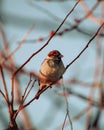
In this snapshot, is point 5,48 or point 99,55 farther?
point 99,55

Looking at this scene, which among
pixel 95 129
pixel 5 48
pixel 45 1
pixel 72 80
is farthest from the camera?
pixel 72 80

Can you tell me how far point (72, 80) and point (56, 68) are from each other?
427 millimetres

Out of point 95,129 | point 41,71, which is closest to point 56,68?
point 41,71

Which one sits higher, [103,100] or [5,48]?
[5,48]

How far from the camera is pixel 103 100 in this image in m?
2.71

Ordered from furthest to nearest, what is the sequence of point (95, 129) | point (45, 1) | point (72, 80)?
point (72, 80)
point (45, 1)
point (95, 129)

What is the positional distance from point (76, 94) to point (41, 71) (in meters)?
0.50

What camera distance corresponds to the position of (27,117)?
3129 mm

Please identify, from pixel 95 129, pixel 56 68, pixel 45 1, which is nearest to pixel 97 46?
pixel 56 68

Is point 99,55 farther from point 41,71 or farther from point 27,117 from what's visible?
point 27,117

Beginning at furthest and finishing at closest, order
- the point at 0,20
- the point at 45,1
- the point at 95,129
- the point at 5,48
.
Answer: the point at 45,1, the point at 0,20, the point at 5,48, the point at 95,129

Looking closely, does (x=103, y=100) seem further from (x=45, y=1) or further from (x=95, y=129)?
(x=45, y=1)

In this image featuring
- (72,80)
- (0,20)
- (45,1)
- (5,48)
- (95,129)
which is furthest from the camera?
(72,80)

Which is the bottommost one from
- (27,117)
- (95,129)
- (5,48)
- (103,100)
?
(27,117)
